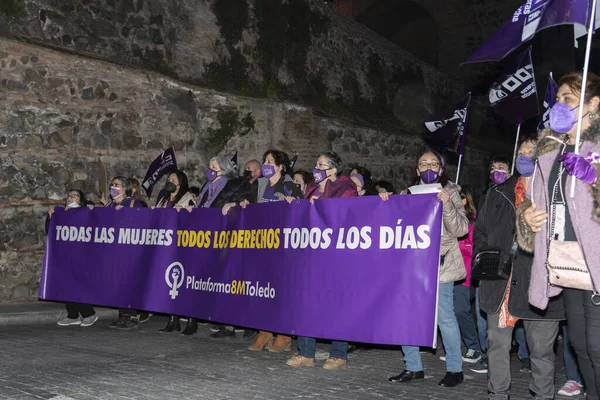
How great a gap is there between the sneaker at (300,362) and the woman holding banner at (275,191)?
807 millimetres

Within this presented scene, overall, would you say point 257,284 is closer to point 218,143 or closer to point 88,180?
point 88,180

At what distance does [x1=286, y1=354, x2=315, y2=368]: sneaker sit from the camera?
7.64 meters

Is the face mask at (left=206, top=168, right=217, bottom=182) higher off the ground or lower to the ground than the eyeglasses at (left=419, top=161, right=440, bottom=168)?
higher

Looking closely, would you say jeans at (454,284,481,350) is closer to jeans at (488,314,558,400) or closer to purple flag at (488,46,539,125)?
purple flag at (488,46,539,125)

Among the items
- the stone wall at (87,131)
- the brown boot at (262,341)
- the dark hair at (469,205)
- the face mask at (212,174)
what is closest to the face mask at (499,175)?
the dark hair at (469,205)

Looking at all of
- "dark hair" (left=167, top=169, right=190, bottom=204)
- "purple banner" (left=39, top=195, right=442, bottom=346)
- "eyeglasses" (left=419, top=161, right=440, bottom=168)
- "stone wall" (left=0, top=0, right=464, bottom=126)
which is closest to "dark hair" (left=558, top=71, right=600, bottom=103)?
"purple banner" (left=39, top=195, right=442, bottom=346)

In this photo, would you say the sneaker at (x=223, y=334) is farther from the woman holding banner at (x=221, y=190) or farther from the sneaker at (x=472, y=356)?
the sneaker at (x=472, y=356)

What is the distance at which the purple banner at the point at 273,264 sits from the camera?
22.4 feet

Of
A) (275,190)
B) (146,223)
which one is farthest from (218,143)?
(275,190)

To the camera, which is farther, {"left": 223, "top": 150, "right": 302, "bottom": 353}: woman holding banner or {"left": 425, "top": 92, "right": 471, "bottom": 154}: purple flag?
{"left": 425, "top": 92, "right": 471, "bottom": 154}: purple flag

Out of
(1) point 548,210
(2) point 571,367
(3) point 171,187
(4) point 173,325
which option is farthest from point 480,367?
(3) point 171,187

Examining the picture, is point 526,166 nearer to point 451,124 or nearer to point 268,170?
point 451,124

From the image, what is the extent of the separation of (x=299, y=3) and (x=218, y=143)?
407 centimetres

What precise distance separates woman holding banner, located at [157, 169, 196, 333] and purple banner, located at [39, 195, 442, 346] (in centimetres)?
37
